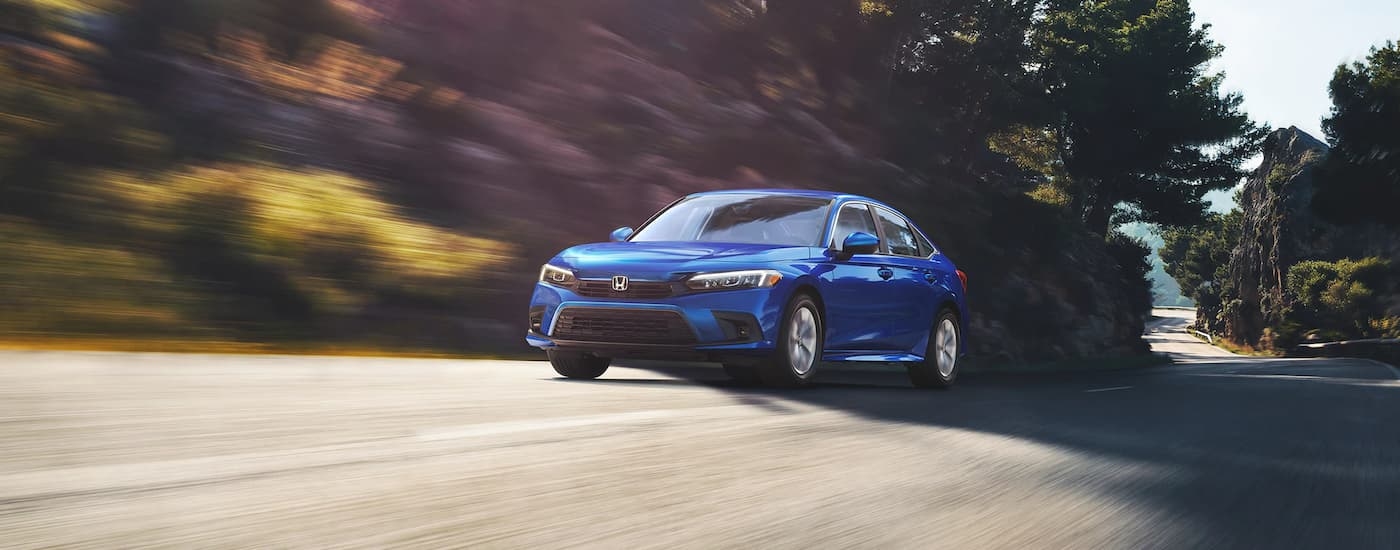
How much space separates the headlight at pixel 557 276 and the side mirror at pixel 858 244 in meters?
2.07

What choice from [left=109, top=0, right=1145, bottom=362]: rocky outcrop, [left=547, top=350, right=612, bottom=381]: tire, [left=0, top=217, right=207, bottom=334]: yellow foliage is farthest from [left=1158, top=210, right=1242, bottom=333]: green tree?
[left=0, top=217, right=207, bottom=334]: yellow foliage

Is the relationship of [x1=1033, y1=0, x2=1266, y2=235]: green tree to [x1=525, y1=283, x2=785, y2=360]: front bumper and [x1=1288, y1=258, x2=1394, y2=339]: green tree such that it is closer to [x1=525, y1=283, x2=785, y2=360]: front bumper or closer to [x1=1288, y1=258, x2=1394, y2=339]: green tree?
[x1=1288, y1=258, x2=1394, y2=339]: green tree

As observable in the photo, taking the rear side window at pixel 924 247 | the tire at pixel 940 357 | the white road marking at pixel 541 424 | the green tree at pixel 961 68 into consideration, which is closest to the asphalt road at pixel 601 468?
the white road marking at pixel 541 424

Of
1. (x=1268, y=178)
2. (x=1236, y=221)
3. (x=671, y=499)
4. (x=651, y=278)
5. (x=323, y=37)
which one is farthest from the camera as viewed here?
(x=1236, y=221)

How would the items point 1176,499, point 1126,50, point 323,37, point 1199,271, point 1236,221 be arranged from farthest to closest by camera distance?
1. point 1199,271
2. point 1236,221
3. point 1126,50
4. point 323,37
5. point 1176,499

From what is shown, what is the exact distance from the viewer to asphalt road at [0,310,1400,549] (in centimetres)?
364

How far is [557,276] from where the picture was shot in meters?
8.82

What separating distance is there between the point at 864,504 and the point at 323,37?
539 inches

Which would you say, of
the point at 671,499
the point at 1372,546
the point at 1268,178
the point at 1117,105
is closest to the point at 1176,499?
the point at 1372,546

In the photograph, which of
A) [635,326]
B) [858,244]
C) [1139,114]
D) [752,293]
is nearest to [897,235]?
[858,244]

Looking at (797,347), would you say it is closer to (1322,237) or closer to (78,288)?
(78,288)

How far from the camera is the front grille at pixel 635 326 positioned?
8398 mm

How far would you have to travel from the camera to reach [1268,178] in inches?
3317

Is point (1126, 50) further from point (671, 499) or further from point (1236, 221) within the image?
point (1236, 221)
